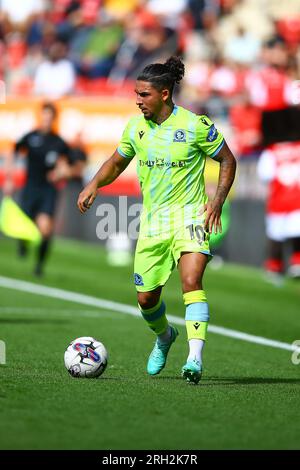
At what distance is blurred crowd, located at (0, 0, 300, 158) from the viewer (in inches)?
785

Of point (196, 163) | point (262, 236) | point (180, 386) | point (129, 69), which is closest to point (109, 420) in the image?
point (180, 386)

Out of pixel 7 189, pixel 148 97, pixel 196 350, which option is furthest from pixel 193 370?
pixel 7 189

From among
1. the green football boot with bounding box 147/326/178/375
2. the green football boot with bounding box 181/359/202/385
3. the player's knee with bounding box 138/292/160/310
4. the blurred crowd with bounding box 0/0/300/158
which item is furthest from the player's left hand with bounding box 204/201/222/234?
the blurred crowd with bounding box 0/0/300/158

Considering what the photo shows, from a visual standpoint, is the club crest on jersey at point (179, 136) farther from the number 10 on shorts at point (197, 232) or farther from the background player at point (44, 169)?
the background player at point (44, 169)

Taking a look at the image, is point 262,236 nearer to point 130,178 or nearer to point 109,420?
point 130,178

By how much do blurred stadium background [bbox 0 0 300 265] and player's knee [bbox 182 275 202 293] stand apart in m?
10.3

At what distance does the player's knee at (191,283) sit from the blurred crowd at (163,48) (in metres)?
10.2

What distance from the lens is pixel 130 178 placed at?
21484mm

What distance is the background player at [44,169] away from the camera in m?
17.2

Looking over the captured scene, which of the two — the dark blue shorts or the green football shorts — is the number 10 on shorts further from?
the dark blue shorts

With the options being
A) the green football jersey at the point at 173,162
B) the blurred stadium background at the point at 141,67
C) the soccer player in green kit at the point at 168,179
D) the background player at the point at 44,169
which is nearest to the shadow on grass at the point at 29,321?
the soccer player in green kit at the point at 168,179

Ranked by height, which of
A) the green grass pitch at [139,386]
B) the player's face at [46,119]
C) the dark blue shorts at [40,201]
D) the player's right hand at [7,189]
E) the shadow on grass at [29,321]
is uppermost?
the player's right hand at [7,189]

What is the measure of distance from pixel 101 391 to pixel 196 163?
6.13 ft

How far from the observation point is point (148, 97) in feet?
26.7
